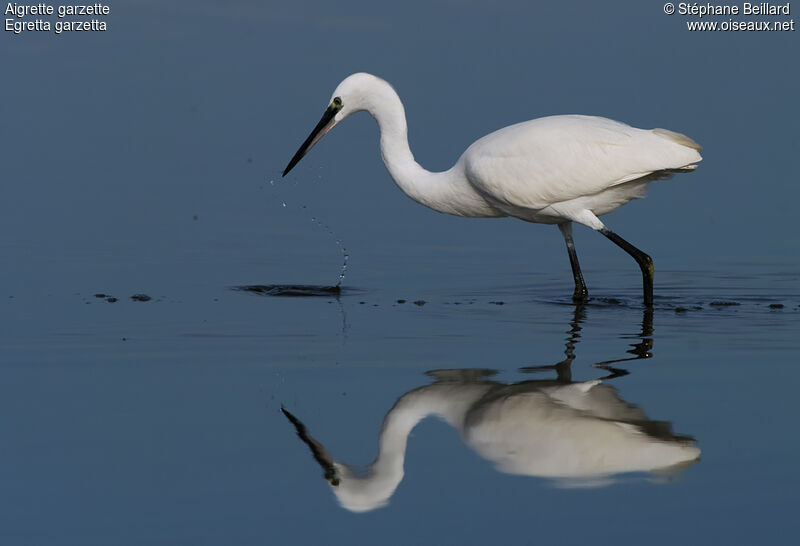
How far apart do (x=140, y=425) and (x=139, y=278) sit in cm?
550

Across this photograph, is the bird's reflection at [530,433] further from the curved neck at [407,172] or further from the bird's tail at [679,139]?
the curved neck at [407,172]

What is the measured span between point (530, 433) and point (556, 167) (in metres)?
4.54

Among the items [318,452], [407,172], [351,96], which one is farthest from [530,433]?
[351,96]

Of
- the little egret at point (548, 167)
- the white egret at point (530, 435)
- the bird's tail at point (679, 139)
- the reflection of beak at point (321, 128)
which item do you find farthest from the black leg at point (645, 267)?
the white egret at point (530, 435)

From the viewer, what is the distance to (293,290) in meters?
12.0

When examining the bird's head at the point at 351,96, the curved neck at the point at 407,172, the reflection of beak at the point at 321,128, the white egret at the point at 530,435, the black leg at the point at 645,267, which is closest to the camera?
the white egret at the point at 530,435

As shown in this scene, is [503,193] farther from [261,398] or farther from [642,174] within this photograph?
[261,398]

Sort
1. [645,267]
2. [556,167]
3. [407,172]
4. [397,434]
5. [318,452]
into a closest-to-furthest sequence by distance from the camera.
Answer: [318,452] → [397,434] → [556,167] → [645,267] → [407,172]

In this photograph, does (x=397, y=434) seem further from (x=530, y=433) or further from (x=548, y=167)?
(x=548, y=167)

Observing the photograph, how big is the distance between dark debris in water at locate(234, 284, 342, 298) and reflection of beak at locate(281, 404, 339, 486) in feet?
14.6

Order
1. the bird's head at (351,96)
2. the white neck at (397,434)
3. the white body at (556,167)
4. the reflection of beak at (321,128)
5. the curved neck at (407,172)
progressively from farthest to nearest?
the reflection of beak at (321,128), the bird's head at (351,96), the curved neck at (407,172), the white body at (556,167), the white neck at (397,434)

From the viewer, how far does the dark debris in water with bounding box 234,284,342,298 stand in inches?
462

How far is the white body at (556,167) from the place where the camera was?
1095 cm

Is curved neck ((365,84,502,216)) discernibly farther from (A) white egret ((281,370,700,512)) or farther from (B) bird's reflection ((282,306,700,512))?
(A) white egret ((281,370,700,512))
